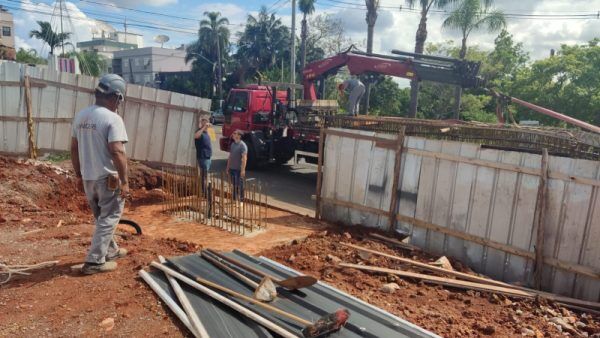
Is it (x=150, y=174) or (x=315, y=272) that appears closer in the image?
(x=315, y=272)

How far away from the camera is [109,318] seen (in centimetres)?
343

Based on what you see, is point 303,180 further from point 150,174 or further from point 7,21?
point 7,21

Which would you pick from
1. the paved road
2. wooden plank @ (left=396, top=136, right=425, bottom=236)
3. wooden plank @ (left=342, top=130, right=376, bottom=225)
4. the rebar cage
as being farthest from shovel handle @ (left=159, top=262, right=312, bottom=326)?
the paved road

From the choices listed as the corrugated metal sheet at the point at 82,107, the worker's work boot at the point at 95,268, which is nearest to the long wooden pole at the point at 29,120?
the corrugated metal sheet at the point at 82,107

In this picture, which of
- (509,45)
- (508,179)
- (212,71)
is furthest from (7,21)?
(508,179)

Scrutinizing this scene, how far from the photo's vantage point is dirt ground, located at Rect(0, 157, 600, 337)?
3463 millimetres

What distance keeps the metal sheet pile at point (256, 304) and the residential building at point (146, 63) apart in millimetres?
57599

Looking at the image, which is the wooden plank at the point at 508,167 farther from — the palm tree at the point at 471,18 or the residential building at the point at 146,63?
the residential building at the point at 146,63

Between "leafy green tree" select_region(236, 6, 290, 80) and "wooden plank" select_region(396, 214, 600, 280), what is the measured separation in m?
37.0

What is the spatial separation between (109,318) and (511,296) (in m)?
4.04

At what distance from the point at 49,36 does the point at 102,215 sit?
52164 mm

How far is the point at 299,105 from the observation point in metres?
13.1


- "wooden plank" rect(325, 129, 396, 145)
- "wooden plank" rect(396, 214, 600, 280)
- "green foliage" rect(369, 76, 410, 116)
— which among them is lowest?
"wooden plank" rect(396, 214, 600, 280)

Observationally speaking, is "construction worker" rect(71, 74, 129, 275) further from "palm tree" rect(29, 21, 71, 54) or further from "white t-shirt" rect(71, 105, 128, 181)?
"palm tree" rect(29, 21, 71, 54)
